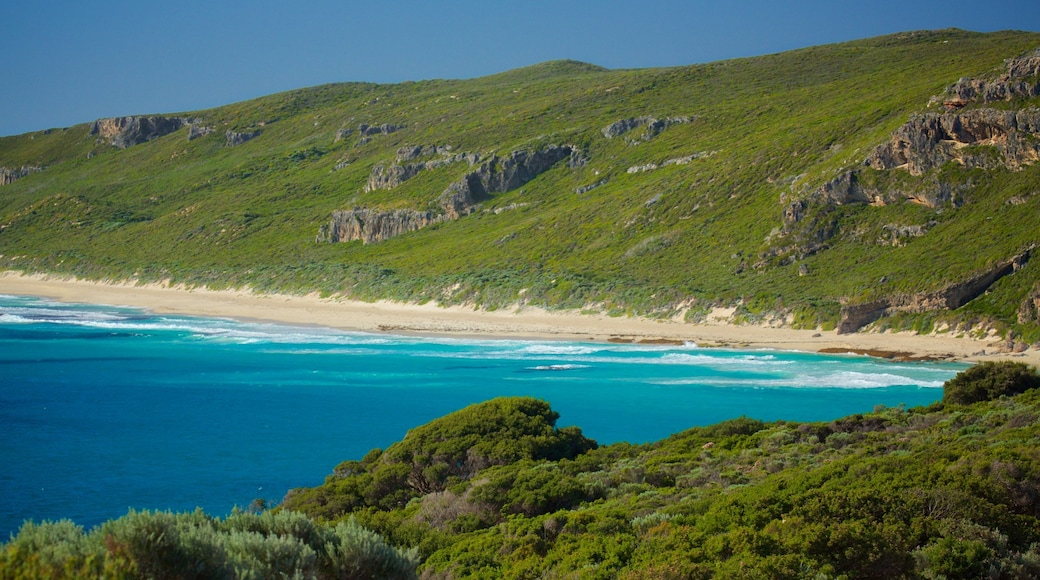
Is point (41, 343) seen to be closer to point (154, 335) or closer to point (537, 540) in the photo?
point (154, 335)

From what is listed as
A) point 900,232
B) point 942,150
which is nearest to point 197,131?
point 942,150

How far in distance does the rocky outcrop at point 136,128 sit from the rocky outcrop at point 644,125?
11434 centimetres

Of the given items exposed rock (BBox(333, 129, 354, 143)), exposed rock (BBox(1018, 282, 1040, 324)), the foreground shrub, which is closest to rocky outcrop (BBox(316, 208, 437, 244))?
exposed rock (BBox(333, 129, 354, 143))

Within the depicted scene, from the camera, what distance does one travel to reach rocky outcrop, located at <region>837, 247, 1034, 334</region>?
46.1 m

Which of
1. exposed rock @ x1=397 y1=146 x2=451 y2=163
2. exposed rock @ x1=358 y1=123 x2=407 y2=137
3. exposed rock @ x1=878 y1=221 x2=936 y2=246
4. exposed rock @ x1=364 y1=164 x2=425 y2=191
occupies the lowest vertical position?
exposed rock @ x1=878 y1=221 x2=936 y2=246

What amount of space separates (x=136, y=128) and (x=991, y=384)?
188557 mm

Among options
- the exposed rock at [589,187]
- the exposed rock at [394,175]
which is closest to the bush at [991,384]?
the exposed rock at [589,187]

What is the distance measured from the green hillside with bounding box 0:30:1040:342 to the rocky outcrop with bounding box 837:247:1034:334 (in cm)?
12

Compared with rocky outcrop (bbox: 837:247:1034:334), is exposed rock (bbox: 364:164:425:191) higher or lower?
higher

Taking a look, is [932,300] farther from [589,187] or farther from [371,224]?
[371,224]

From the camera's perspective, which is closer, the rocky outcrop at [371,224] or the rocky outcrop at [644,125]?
the rocky outcrop at [371,224]

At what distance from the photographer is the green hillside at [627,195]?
54.2 meters

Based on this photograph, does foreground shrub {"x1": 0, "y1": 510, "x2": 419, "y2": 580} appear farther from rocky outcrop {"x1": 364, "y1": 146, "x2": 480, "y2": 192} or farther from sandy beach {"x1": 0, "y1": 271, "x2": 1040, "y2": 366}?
rocky outcrop {"x1": 364, "y1": 146, "x2": 480, "y2": 192}

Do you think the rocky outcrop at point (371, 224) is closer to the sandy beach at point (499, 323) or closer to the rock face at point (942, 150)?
the sandy beach at point (499, 323)
